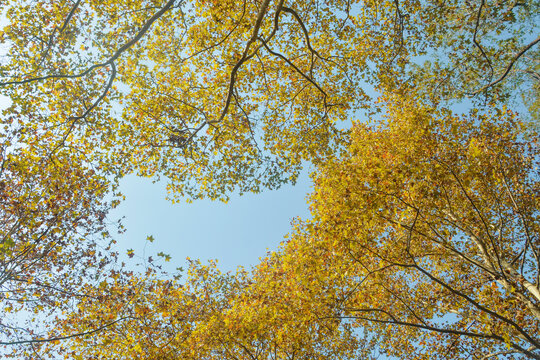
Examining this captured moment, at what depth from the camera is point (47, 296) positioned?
10586mm

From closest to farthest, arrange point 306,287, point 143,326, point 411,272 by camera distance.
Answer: point 306,287
point 143,326
point 411,272

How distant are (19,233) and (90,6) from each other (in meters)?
8.32

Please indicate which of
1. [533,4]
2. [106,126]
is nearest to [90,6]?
[106,126]

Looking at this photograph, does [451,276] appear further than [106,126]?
Yes

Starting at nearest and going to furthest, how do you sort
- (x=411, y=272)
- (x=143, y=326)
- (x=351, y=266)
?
1. (x=351, y=266)
2. (x=143, y=326)
3. (x=411, y=272)

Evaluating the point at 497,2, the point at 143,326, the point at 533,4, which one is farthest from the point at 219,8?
the point at 143,326

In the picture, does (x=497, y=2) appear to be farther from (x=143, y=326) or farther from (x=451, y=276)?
(x=143, y=326)

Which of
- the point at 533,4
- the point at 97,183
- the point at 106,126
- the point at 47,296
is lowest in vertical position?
the point at 47,296

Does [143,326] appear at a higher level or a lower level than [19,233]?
lower

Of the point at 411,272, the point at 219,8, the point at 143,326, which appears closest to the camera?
the point at 219,8

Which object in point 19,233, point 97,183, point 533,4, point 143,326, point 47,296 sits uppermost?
point 533,4

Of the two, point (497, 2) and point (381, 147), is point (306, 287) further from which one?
point (497, 2)

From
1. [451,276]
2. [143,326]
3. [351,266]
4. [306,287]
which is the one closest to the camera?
[351,266]

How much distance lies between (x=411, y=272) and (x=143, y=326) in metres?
11.4
